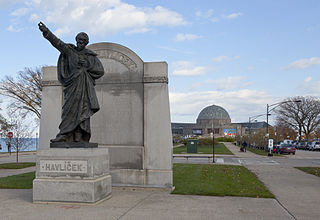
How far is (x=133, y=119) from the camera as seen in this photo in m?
10.4

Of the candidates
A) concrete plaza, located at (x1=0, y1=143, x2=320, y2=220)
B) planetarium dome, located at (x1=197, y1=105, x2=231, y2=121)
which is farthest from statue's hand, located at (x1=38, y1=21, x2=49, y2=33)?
planetarium dome, located at (x1=197, y1=105, x2=231, y2=121)

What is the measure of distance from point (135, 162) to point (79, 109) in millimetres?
3233

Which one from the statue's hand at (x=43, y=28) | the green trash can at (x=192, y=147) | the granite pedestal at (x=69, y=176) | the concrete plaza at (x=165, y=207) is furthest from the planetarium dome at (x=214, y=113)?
the statue's hand at (x=43, y=28)

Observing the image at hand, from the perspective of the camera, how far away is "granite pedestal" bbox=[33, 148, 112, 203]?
7105 mm

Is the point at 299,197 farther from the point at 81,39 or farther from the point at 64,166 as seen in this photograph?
the point at 81,39

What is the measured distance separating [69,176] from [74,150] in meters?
0.60

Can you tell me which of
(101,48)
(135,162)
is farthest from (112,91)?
(135,162)

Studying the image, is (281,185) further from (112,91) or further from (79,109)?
(79,109)

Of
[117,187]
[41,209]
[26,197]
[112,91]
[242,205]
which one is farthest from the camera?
[112,91]

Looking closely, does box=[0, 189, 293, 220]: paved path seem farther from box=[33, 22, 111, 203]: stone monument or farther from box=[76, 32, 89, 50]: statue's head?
box=[76, 32, 89, 50]: statue's head

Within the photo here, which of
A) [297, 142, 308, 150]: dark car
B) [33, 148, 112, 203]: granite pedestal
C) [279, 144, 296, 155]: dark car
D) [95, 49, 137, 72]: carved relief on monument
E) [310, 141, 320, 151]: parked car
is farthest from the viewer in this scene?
[297, 142, 308, 150]: dark car

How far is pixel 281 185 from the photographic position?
11305 mm

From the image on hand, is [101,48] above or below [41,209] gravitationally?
above

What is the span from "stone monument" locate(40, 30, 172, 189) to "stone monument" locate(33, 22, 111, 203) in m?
2.17
